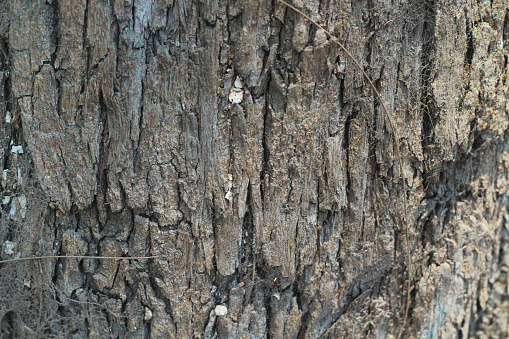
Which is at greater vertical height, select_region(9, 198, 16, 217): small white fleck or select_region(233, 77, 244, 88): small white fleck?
select_region(233, 77, 244, 88): small white fleck

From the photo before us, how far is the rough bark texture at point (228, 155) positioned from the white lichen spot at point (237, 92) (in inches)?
0.4

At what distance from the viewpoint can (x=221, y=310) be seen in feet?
4.37

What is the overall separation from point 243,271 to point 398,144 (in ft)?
2.26

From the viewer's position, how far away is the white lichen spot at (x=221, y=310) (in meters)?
1.33

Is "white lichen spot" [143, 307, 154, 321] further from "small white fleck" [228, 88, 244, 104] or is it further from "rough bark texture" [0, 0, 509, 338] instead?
"small white fleck" [228, 88, 244, 104]

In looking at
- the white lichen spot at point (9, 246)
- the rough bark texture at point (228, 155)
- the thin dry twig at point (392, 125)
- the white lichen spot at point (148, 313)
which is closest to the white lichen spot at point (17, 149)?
the rough bark texture at point (228, 155)

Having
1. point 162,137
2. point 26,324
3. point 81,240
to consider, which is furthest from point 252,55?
point 26,324

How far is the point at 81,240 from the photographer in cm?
130

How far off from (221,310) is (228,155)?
52 centimetres

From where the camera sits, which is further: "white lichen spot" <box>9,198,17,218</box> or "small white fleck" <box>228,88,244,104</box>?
"white lichen spot" <box>9,198,17,218</box>

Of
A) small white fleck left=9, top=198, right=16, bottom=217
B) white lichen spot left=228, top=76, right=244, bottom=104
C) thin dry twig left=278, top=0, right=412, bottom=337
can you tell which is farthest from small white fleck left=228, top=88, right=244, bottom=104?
small white fleck left=9, top=198, right=16, bottom=217

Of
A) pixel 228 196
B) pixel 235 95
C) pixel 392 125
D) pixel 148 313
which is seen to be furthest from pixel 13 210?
pixel 392 125

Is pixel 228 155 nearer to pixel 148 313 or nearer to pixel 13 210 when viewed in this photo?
pixel 148 313

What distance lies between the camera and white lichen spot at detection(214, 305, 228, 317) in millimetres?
1332
